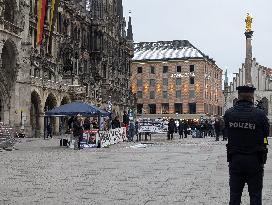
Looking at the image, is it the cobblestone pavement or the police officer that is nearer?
the police officer

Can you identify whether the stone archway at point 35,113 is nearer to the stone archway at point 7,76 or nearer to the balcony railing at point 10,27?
the stone archway at point 7,76

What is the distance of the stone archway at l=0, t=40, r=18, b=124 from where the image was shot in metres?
38.2

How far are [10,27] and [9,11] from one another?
2.18 meters

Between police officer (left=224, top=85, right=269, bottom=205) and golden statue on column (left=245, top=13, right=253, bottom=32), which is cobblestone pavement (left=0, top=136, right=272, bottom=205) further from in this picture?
golden statue on column (left=245, top=13, right=253, bottom=32)

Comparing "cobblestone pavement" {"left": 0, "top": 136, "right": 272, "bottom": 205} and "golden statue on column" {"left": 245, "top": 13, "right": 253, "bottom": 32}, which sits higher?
"golden statue on column" {"left": 245, "top": 13, "right": 253, "bottom": 32}

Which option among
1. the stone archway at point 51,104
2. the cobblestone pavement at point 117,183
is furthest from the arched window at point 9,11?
the cobblestone pavement at point 117,183

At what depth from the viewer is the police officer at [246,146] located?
20.4ft

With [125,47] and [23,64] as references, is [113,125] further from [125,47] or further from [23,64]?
[125,47]

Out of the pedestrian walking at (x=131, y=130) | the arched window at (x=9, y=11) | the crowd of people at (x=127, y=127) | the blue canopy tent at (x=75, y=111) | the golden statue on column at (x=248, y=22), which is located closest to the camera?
the crowd of people at (x=127, y=127)

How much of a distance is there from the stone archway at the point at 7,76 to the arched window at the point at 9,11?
7.11 ft

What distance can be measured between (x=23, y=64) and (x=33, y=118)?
28.4 feet

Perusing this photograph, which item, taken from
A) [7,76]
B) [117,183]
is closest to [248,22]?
[7,76]

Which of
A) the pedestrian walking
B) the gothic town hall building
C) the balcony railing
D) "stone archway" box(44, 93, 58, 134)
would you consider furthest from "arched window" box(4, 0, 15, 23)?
the pedestrian walking

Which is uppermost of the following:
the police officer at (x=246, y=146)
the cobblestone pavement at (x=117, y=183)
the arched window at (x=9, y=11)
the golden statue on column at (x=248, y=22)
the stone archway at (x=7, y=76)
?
the golden statue on column at (x=248, y=22)
